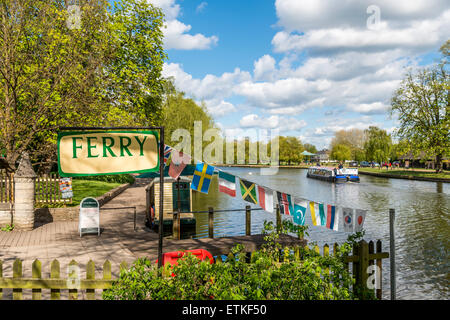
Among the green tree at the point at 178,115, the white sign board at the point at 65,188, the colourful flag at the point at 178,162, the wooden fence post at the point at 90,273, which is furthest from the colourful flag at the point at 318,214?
the green tree at the point at 178,115

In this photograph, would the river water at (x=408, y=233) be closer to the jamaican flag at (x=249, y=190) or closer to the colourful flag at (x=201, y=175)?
the jamaican flag at (x=249, y=190)

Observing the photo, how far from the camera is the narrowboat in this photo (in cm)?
1411

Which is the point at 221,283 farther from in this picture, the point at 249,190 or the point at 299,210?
the point at 299,210

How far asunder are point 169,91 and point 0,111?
38328mm

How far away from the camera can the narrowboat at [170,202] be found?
46.3 ft

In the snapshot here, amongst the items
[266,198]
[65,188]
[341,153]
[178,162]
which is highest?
[341,153]

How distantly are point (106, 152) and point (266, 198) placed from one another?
4523mm

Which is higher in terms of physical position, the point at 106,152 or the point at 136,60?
the point at 136,60

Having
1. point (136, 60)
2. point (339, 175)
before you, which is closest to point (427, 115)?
point (339, 175)

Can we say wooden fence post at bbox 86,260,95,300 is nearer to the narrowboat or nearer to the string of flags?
the string of flags

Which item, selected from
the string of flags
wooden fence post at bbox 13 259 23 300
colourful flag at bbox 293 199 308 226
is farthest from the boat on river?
wooden fence post at bbox 13 259 23 300

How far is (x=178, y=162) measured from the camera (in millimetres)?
7691

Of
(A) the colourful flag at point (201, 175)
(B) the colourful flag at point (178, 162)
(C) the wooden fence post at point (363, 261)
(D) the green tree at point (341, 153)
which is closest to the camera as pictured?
(C) the wooden fence post at point (363, 261)
